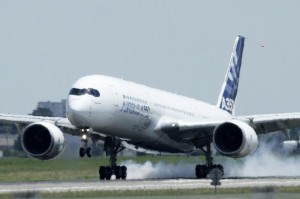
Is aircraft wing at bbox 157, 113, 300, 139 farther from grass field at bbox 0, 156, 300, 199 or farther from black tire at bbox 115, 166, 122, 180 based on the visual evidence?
grass field at bbox 0, 156, 300, 199

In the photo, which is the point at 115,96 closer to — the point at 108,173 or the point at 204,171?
the point at 108,173

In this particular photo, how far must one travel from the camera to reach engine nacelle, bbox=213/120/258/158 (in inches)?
1906

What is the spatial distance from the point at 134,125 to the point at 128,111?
0.77 m

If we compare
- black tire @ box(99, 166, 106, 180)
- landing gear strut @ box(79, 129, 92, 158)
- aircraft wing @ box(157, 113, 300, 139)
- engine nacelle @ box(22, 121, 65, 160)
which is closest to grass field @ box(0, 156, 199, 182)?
engine nacelle @ box(22, 121, 65, 160)

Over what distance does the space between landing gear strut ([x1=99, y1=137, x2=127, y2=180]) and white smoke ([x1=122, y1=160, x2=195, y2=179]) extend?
13.6 ft

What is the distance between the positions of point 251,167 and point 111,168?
13.3m

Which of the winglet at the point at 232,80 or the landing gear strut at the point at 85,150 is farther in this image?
the winglet at the point at 232,80

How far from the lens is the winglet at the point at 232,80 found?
61.5 meters

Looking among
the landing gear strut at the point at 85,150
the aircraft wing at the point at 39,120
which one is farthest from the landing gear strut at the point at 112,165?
the landing gear strut at the point at 85,150

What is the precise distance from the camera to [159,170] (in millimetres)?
57625

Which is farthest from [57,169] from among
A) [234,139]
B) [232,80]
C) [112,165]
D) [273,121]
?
[273,121]

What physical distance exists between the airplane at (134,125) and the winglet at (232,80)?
19.0 ft

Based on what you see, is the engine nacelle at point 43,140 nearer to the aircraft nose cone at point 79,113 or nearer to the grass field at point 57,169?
the grass field at point 57,169

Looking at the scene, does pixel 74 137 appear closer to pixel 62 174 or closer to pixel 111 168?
pixel 62 174
